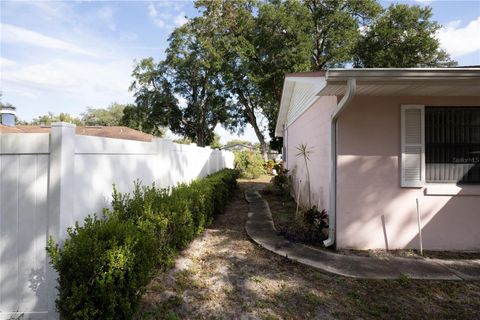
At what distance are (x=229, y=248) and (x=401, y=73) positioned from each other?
3899 millimetres

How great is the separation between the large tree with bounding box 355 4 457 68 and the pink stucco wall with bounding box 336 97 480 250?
68.4 ft

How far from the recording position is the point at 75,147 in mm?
2814

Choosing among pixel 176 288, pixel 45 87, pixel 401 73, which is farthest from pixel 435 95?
pixel 45 87

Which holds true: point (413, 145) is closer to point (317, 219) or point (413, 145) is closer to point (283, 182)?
point (317, 219)

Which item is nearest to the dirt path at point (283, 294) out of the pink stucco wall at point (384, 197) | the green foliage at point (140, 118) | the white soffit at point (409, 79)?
the pink stucco wall at point (384, 197)

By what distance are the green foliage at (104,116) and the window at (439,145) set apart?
55443 millimetres

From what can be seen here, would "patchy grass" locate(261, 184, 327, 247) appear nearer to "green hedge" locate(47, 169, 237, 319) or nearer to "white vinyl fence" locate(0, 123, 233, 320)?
"green hedge" locate(47, 169, 237, 319)

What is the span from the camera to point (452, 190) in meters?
4.98

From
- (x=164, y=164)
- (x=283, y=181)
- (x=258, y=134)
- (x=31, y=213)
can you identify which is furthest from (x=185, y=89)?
(x=31, y=213)

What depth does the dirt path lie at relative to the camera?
3092 millimetres

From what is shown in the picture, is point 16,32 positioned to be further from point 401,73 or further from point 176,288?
point 401,73

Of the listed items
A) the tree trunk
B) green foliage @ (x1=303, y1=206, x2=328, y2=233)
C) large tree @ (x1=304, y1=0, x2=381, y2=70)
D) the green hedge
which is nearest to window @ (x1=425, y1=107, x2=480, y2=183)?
green foliage @ (x1=303, y1=206, x2=328, y2=233)

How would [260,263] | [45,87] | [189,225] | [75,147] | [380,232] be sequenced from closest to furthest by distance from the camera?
[75,147]
[260,263]
[189,225]
[380,232]
[45,87]

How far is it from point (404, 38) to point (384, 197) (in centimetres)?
2342
